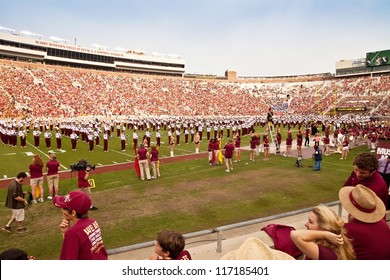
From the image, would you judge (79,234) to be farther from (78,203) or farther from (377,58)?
(377,58)

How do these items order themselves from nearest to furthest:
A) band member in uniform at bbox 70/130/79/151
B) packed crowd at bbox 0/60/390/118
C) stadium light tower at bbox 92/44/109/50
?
band member in uniform at bbox 70/130/79/151 < packed crowd at bbox 0/60/390/118 < stadium light tower at bbox 92/44/109/50

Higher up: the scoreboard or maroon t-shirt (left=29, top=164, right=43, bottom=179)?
the scoreboard

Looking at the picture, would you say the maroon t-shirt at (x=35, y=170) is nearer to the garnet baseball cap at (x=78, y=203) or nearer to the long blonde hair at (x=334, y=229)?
the garnet baseball cap at (x=78, y=203)

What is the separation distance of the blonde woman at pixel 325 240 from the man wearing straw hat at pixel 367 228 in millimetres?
521

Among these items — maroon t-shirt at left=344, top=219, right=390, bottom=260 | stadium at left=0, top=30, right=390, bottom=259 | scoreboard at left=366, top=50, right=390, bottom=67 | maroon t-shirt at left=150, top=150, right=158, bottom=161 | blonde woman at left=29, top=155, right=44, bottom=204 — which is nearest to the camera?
maroon t-shirt at left=344, top=219, right=390, bottom=260

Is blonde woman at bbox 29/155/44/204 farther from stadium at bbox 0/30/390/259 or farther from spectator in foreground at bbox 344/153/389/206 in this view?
spectator in foreground at bbox 344/153/389/206

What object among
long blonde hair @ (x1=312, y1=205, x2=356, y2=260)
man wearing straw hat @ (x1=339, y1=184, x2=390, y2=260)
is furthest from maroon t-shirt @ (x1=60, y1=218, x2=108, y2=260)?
man wearing straw hat @ (x1=339, y1=184, x2=390, y2=260)

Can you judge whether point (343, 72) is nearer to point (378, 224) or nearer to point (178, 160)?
point (178, 160)

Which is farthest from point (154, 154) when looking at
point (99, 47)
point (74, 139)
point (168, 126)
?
point (99, 47)

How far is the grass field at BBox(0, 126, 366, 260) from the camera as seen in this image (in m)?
7.69

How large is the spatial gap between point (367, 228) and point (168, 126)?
33.5 meters

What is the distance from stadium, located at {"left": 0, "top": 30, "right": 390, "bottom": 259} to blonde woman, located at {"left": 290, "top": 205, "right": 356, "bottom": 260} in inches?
71.2

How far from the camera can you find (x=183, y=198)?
10516 millimetres

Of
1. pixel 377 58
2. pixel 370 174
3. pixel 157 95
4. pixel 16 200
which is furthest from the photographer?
pixel 377 58
